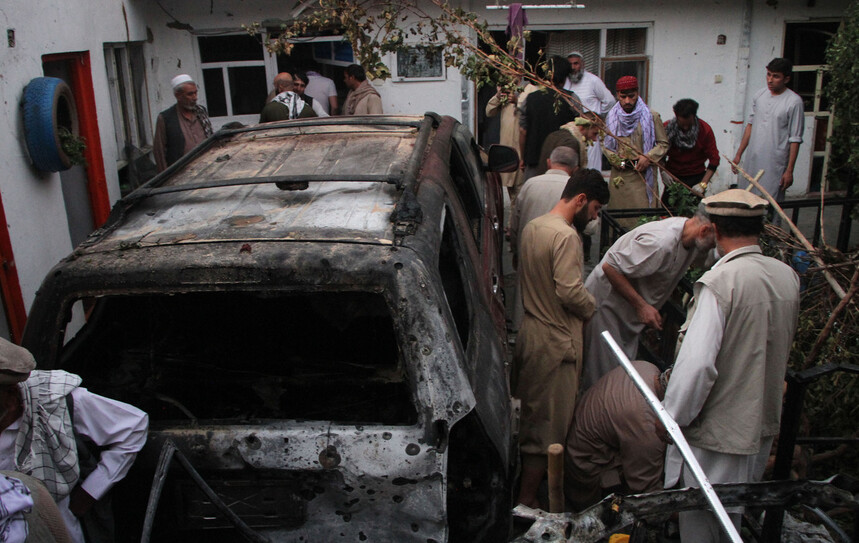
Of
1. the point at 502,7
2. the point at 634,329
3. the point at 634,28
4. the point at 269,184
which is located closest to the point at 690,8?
the point at 634,28

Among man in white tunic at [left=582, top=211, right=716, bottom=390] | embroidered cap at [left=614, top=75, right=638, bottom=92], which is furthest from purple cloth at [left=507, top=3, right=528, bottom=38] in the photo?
man in white tunic at [left=582, top=211, right=716, bottom=390]

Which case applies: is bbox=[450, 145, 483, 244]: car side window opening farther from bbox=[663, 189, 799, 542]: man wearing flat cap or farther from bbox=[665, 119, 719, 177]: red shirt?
bbox=[665, 119, 719, 177]: red shirt

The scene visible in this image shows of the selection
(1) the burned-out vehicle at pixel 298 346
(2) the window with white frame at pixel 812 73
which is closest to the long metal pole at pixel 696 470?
(1) the burned-out vehicle at pixel 298 346

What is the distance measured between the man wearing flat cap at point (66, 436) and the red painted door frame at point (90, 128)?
15.7ft

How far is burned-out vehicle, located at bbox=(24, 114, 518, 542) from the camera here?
7.95ft

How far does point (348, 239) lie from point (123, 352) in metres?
1.54

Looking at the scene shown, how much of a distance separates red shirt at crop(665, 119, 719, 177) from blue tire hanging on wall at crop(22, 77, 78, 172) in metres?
5.59

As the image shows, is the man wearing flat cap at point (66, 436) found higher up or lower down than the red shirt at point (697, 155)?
lower down

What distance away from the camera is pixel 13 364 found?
217 centimetres

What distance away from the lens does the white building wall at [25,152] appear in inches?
197

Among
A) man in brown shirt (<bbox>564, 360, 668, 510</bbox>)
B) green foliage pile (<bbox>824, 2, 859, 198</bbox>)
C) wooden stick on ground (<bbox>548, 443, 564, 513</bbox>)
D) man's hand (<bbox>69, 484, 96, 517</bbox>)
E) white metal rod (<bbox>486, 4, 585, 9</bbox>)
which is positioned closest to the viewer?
man's hand (<bbox>69, 484, 96, 517</bbox>)

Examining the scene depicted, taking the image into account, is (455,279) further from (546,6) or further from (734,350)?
(546,6)

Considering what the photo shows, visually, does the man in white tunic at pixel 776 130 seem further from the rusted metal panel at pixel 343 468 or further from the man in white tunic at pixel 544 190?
the rusted metal panel at pixel 343 468

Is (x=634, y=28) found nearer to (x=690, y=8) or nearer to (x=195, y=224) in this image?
(x=690, y=8)
